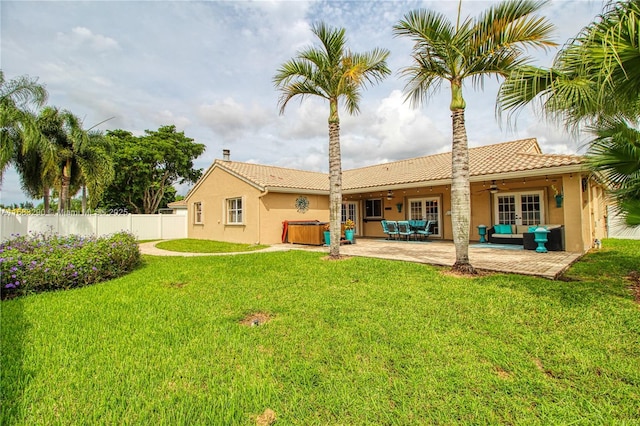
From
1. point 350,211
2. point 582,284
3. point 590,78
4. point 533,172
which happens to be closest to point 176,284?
point 582,284

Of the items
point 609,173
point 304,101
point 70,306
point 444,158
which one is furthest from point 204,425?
point 444,158

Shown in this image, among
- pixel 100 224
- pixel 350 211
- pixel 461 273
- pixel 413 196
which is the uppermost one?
pixel 413 196

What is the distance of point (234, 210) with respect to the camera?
16.4m

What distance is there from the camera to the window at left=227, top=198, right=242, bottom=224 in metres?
16.1

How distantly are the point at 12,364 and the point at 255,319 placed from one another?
2615mm

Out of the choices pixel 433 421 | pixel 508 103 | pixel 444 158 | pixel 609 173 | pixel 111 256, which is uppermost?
pixel 444 158

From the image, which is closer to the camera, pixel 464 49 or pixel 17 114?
pixel 464 49

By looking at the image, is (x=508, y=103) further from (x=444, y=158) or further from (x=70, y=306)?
(x=444, y=158)

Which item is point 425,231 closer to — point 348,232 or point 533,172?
point 348,232

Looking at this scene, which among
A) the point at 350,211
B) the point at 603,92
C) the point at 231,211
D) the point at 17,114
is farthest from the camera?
the point at 350,211

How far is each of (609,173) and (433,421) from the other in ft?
22.4

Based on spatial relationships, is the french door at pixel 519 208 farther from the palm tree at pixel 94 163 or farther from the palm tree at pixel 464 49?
the palm tree at pixel 94 163

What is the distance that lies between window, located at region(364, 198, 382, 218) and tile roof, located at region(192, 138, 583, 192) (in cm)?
135

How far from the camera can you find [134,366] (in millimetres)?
3066
